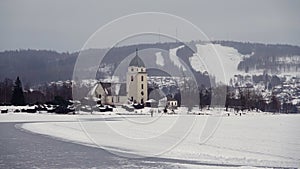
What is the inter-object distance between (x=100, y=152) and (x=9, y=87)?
85330mm

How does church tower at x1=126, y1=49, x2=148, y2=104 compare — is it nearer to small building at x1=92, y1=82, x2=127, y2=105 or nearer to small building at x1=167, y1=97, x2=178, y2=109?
small building at x1=92, y1=82, x2=127, y2=105

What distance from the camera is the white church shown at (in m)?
100

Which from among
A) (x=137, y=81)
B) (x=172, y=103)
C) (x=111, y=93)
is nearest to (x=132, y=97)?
(x=137, y=81)

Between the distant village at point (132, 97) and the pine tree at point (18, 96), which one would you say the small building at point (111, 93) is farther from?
the pine tree at point (18, 96)

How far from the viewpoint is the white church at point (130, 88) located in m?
100

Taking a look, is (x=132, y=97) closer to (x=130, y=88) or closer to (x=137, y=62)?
(x=130, y=88)

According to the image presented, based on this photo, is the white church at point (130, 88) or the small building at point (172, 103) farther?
the white church at point (130, 88)

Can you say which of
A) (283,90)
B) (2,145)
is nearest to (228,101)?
(2,145)

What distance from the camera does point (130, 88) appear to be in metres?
105

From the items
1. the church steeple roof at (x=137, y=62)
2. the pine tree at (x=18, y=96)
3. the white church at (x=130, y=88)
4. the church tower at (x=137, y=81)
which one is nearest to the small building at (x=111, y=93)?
the white church at (x=130, y=88)

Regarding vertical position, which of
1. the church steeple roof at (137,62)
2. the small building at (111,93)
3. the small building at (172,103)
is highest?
the church steeple roof at (137,62)

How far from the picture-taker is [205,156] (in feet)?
62.8

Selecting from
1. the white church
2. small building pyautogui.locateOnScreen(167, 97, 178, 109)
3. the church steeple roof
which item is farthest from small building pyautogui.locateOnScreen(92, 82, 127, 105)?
small building pyautogui.locateOnScreen(167, 97, 178, 109)

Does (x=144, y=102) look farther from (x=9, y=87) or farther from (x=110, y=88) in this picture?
(x=9, y=87)
